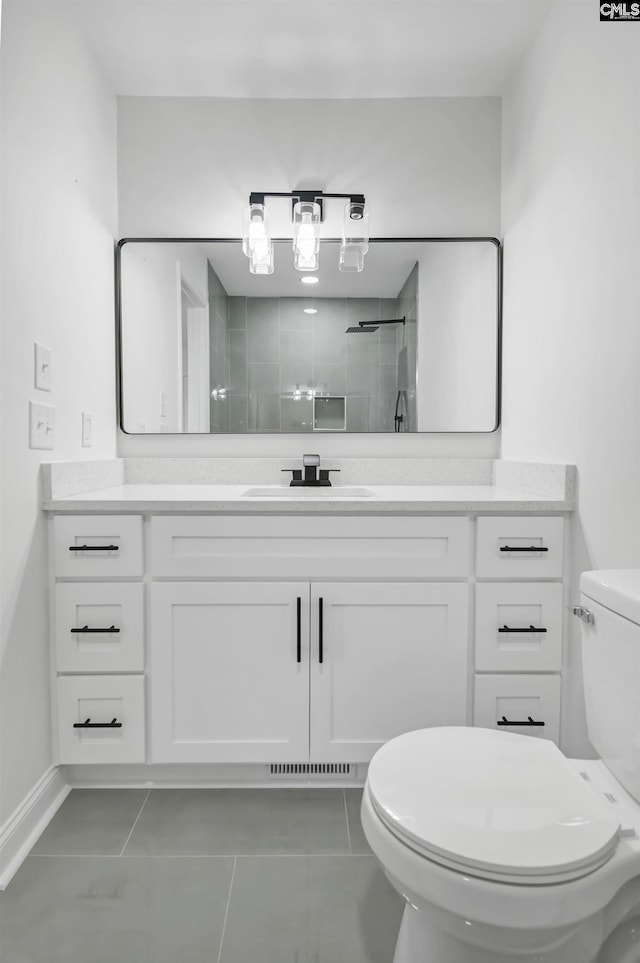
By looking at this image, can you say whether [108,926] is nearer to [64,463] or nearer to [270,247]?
[64,463]

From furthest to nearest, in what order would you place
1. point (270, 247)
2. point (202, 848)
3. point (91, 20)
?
point (270, 247), point (91, 20), point (202, 848)

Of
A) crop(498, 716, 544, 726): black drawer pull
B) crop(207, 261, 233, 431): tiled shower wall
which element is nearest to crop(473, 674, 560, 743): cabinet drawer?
crop(498, 716, 544, 726): black drawer pull

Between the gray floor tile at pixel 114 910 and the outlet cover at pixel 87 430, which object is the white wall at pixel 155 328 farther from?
the gray floor tile at pixel 114 910

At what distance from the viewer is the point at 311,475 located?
2025mm

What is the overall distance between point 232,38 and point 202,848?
2389mm

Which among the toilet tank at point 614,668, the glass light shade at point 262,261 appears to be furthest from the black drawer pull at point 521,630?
the glass light shade at point 262,261

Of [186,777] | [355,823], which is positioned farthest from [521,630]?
[186,777]

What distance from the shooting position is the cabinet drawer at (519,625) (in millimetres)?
1575

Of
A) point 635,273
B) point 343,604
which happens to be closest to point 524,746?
point 343,604

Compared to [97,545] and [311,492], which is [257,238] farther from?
[97,545]

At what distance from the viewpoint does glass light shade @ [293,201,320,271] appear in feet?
6.59

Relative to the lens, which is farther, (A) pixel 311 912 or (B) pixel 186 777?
(B) pixel 186 777

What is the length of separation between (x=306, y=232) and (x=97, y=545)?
1.32 meters

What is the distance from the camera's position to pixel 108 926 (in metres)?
1.16
